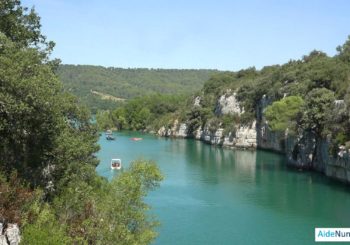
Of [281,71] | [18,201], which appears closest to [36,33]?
[18,201]

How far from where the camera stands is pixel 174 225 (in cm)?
3394

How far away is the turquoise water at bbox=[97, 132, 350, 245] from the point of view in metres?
32.4

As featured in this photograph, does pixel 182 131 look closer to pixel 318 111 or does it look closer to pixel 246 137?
pixel 246 137

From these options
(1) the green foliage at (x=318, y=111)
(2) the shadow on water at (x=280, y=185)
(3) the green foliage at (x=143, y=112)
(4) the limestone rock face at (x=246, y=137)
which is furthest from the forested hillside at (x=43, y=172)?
(3) the green foliage at (x=143, y=112)

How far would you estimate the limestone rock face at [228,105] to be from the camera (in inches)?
3989

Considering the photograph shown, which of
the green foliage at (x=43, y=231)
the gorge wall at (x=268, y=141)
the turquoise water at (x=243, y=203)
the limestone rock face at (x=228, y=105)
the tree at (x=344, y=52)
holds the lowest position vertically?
the turquoise water at (x=243, y=203)

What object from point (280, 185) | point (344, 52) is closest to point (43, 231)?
point (280, 185)

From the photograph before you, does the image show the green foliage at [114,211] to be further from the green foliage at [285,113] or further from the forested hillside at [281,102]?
the green foliage at [285,113]

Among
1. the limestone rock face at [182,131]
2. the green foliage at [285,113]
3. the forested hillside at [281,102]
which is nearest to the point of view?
the forested hillside at [281,102]

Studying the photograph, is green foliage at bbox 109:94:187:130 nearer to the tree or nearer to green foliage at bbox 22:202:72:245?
the tree

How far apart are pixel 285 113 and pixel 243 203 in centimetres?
2608

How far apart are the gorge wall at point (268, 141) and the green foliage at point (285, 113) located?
1.70 meters

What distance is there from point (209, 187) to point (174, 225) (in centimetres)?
1645

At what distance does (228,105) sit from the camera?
340 feet
